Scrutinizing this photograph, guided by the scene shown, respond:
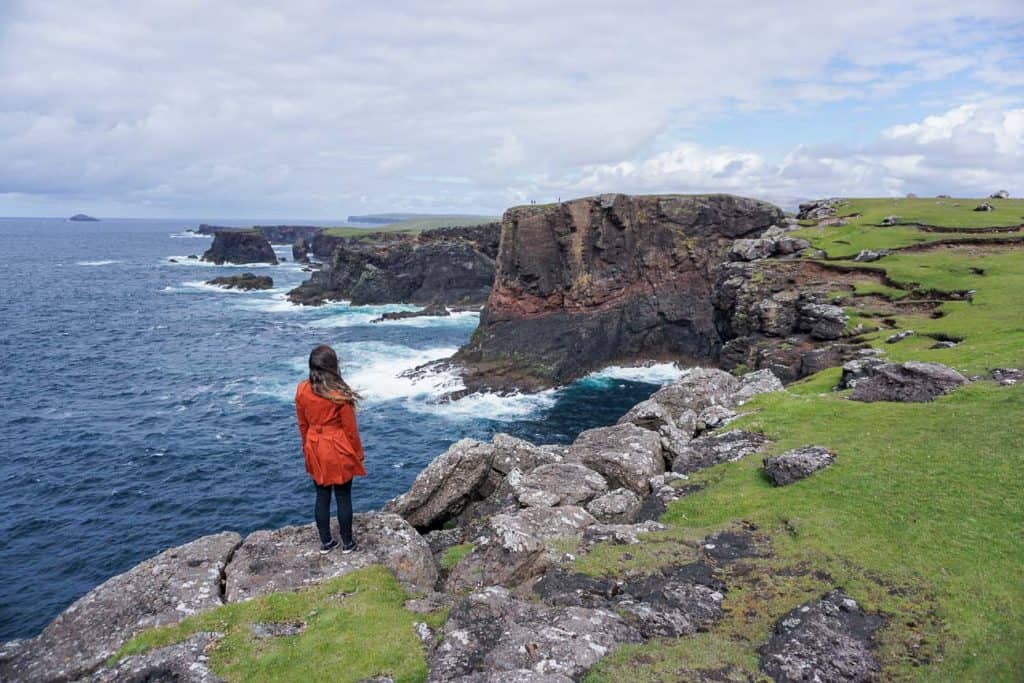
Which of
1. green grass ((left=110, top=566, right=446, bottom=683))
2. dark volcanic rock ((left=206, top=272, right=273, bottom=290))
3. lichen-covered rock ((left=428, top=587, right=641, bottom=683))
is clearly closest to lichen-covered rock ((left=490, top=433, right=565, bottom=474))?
green grass ((left=110, top=566, right=446, bottom=683))

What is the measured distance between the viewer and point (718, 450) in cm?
1728

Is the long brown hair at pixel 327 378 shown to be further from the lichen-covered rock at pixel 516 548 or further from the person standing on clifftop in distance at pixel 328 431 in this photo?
the lichen-covered rock at pixel 516 548

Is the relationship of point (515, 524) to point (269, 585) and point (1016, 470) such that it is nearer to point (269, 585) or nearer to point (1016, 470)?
point (269, 585)

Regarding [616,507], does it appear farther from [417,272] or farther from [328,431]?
[417,272]

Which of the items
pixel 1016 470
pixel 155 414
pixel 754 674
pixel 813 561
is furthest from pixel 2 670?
pixel 155 414

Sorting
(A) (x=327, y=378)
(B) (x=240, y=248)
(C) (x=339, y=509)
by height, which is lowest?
(C) (x=339, y=509)

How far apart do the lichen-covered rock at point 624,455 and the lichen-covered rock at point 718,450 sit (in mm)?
836

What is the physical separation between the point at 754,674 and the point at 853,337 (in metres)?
25.9

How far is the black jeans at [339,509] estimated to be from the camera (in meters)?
12.3

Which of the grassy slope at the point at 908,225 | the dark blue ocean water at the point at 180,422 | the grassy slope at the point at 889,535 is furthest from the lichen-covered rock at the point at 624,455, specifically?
the grassy slope at the point at 908,225

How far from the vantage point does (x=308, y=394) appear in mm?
12047

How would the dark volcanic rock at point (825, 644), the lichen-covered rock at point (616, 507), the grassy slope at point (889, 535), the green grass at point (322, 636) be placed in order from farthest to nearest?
the lichen-covered rock at point (616, 507)
the green grass at point (322, 636)
the grassy slope at point (889, 535)
the dark volcanic rock at point (825, 644)

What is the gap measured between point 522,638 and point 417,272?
111300 mm

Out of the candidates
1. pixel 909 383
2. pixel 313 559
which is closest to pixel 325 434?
pixel 313 559
